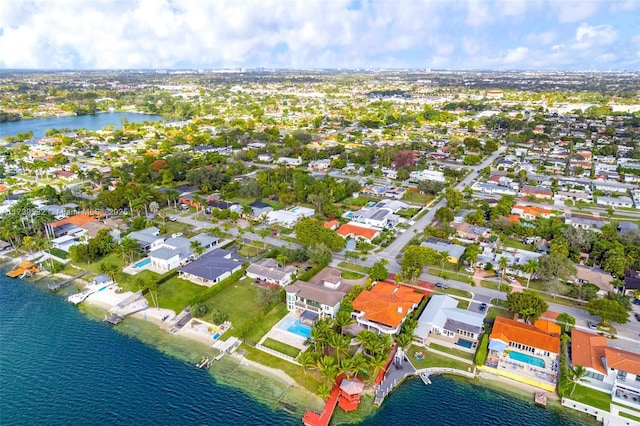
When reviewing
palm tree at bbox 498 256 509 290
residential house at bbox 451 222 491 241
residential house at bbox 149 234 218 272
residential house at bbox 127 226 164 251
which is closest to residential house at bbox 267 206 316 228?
residential house at bbox 149 234 218 272

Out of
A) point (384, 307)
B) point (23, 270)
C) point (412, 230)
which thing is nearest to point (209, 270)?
point (384, 307)

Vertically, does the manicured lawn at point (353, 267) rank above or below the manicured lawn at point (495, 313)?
above

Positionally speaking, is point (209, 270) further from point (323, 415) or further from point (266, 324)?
point (323, 415)

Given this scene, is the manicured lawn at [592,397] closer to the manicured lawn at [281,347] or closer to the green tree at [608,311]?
the green tree at [608,311]

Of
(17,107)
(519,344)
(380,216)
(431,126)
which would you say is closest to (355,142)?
(431,126)

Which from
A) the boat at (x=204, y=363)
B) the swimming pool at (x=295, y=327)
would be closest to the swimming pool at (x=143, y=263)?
the boat at (x=204, y=363)

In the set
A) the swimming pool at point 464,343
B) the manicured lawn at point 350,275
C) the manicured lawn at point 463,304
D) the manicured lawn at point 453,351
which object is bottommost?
the manicured lawn at point 453,351

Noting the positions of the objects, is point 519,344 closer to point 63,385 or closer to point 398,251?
point 398,251
